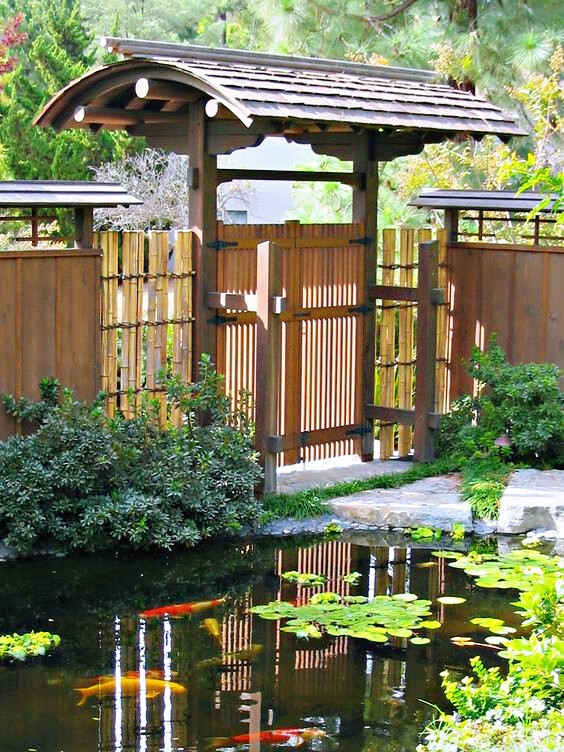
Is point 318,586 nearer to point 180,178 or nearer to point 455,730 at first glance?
point 455,730

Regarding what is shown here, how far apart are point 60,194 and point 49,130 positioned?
1127cm

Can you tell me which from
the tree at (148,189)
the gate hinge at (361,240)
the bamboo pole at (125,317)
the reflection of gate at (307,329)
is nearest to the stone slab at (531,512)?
the reflection of gate at (307,329)

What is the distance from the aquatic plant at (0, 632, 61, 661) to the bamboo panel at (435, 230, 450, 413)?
5.13 meters

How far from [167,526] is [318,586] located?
107 cm

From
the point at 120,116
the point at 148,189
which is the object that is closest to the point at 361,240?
the point at 120,116

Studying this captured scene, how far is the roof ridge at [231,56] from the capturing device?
27.9ft

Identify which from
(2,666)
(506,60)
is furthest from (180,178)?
(2,666)

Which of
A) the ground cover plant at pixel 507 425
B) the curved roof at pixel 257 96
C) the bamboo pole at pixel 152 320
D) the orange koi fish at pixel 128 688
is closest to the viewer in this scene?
Result: the orange koi fish at pixel 128 688

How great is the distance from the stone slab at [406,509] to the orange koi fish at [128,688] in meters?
2.99

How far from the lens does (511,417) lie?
9180 millimetres

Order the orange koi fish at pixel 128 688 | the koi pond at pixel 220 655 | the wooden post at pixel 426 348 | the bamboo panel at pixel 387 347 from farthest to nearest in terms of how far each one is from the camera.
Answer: the bamboo panel at pixel 387 347
the wooden post at pixel 426 348
the orange koi fish at pixel 128 688
the koi pond at pixel 220 655

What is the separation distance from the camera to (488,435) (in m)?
9.34

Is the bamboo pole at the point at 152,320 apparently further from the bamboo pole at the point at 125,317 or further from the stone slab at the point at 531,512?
the stone slab at the point at 531,512

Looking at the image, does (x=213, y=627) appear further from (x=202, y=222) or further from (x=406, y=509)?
(x=202, y=222)
